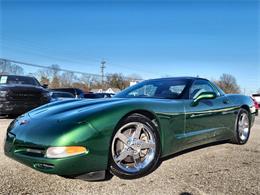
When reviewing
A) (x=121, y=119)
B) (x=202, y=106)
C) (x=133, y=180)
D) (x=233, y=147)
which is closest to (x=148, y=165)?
(x=133, y=180)

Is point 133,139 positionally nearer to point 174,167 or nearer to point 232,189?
point 174,167

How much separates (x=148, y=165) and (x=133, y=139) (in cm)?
34

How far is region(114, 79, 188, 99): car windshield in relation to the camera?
445 centimetres

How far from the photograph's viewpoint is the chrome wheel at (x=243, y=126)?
5.47 m

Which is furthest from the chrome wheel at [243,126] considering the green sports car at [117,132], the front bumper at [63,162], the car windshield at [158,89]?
the front bumper at [63,162]

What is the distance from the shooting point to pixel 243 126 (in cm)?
561

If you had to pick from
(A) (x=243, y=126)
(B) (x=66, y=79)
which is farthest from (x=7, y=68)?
(A) (x=243, y=126)

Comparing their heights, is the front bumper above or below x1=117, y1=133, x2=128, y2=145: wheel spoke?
below

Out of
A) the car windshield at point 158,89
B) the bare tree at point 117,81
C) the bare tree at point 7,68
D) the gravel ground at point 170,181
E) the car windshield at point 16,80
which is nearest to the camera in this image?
the gravel ground at point 170,181

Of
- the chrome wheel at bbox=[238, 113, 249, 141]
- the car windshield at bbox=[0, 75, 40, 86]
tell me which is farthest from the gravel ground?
the car windshield at bbox=[0, 75, 40, 86]

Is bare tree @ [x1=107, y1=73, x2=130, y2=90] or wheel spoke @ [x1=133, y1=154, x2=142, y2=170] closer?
wheel spoke @ [x1=133, y1=154, x2=142, y2=170]

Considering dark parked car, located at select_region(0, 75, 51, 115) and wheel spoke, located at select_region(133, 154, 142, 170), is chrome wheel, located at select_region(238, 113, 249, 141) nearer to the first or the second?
wheel spoke, located at select_region(133, 154, 142, 170)

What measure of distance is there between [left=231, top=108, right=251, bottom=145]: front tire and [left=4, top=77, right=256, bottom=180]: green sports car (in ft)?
2.20

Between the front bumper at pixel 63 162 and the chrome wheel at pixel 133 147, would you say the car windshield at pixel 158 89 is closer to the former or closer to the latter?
the chrome wheel at pixel 133 147
